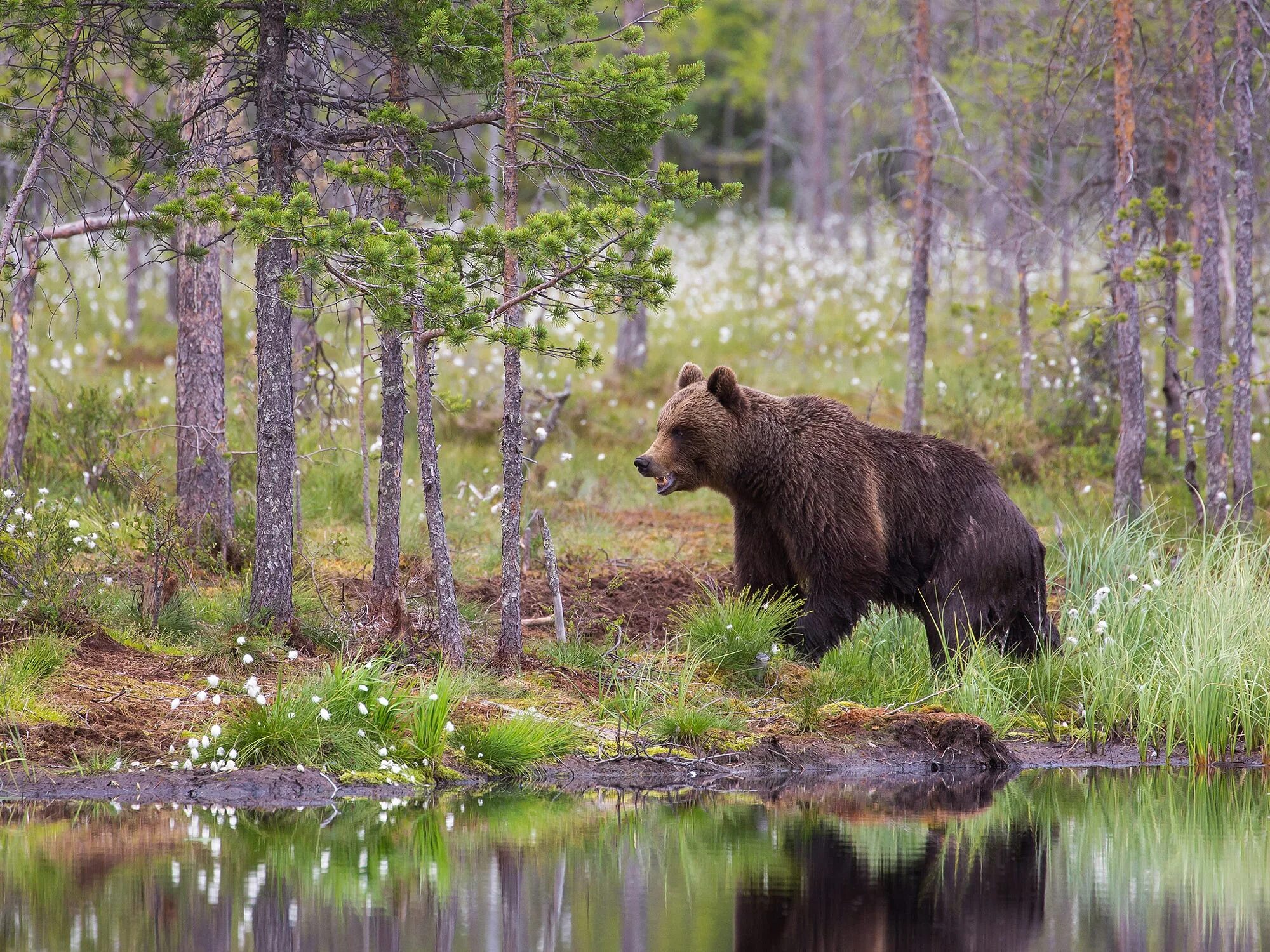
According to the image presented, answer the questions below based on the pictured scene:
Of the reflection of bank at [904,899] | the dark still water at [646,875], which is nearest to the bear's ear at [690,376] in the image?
the dark still water at [646,875]

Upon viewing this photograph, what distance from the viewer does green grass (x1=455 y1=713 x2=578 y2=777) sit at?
8.94 meters

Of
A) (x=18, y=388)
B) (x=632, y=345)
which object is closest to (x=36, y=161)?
(x=18, y=388)

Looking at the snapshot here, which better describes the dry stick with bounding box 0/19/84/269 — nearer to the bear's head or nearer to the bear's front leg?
the bear's head

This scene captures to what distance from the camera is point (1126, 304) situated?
42.8ft

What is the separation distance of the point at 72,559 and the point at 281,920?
5762 mm

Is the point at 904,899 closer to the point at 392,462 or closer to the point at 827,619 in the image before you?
the point at 827,619

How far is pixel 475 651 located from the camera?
1026 centimetres

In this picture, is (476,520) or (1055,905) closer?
(1055,905)

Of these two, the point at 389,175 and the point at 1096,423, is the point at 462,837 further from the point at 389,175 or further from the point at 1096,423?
the point at 1096,423

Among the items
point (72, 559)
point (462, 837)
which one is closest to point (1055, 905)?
point (462, 837)

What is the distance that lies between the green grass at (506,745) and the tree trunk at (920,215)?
280 inches

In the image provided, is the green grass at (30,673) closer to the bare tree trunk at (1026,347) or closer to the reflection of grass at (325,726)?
the reflection of grass at (325,726)

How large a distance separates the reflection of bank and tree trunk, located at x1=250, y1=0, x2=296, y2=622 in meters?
4.04

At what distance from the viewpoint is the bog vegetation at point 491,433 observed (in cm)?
876
